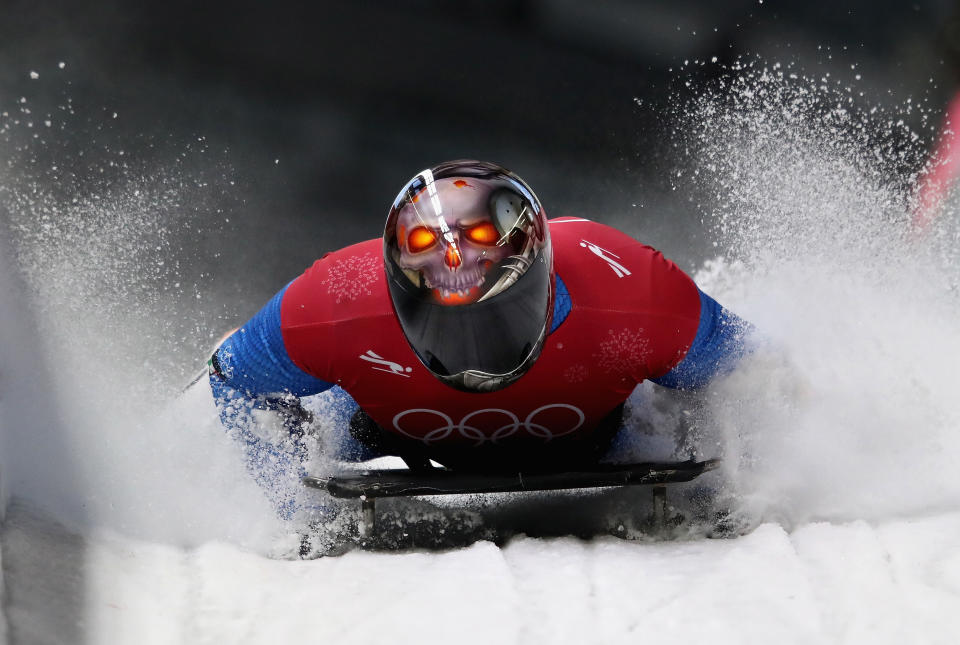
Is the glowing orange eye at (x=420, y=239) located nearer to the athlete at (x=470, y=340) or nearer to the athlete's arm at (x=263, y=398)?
the athlete at (x=470, y=340)

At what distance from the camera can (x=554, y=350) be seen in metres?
2.31

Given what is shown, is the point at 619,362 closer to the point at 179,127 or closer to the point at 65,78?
the point at 179,127

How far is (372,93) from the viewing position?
15.6ft

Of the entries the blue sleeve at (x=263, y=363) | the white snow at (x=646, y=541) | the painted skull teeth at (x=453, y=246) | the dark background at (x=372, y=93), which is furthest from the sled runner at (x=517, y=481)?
the dark background at (x=372, y=93)

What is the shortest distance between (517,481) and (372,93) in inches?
116

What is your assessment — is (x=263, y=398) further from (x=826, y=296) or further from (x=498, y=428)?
(x=826, y=296)

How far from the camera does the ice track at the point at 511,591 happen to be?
1.82m

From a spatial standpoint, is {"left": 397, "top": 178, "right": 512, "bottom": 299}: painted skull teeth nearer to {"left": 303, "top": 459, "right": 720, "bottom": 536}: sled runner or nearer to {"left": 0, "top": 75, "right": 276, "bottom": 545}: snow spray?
{"left": 303, "top": 459, "right": 720, "bottom": 536}: sled runner

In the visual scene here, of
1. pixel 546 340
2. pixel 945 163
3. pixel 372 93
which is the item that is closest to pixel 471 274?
pixel 546 340

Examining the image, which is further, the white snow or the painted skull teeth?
the painted skull teeth

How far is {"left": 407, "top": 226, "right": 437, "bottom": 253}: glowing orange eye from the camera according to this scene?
6.61ft

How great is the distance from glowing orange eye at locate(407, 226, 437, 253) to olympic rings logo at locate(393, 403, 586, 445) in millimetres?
574

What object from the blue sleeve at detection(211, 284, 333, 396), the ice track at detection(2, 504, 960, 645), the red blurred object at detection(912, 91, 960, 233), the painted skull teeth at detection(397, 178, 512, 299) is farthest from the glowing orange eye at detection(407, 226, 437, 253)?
the red blurred object at detection(912, 91, 960, 233)

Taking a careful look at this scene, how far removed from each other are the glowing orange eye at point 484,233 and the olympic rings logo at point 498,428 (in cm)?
58
